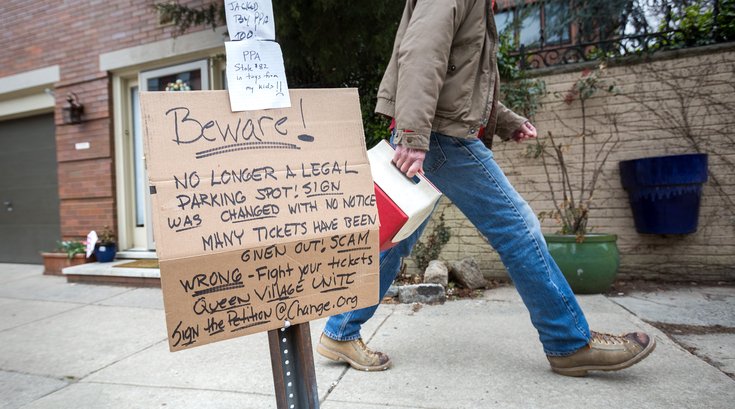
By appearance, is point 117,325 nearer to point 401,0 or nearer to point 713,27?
point 401,0

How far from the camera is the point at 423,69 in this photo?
1.59 metres

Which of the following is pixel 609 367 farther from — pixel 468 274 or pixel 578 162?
pixel 578 162

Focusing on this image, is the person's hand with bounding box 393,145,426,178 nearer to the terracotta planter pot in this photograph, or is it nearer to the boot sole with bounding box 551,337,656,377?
the boot sole with bounding box 551,337,656,377

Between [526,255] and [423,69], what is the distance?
0.88 meters

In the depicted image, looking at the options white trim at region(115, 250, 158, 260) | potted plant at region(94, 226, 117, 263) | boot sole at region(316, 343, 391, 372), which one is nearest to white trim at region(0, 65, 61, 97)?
potted plant at region(94, 226, 117, 263)

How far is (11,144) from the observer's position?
21.5ft

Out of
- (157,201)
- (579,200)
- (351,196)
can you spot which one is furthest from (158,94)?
(579,200)

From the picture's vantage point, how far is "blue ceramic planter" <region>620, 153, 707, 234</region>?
11.0 ft

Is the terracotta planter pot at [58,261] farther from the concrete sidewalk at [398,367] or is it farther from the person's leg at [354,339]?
the person's leg at [354,339]

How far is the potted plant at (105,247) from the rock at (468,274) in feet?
13.8

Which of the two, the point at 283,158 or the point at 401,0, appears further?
the point at 401,0

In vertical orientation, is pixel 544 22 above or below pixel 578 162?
above

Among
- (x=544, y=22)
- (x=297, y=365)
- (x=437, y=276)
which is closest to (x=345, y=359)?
(x=297, y=365)

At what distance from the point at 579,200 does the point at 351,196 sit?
3339mm
